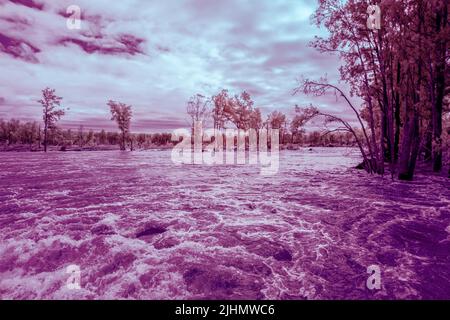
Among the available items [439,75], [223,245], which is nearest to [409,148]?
[439,75]

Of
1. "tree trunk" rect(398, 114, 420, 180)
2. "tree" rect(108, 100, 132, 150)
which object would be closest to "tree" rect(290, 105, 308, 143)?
"tree trunk" rect(398, 114, 420, 180)

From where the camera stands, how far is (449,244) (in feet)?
20.4

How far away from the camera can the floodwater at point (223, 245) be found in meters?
4.45

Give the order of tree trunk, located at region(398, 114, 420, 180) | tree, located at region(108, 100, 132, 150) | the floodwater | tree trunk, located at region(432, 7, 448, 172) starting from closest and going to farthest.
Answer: the floodwater → tree trunk, located at region(432, 7, 448, 172) → tree trunk, located at region(398, 114, 420, 180) → tree, located at region(108, 100, 132, 150)

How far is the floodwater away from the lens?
4.45 m

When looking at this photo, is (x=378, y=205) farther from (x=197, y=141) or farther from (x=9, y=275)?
(x=197, y=141)

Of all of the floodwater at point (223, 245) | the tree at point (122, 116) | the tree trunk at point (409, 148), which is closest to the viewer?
the floodwater at point (223, 245)

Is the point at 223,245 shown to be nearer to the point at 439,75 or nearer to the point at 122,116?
the point at 439,75

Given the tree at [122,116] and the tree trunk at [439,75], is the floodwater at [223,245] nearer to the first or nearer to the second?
the tree trunk at [439,75]

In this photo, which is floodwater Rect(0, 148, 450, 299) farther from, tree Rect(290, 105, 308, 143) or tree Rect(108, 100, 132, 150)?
tree Rect(108, 100, 132, 150)

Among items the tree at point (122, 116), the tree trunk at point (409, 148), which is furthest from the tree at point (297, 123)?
the tree at point (122, 116)

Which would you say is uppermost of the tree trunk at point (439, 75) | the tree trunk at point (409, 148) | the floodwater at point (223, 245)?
the tree trunk at point (439, 75)

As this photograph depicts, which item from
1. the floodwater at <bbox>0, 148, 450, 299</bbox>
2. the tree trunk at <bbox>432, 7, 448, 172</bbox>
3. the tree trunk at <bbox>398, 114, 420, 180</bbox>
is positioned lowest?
the floodwater at <bbox>0, 148, 450, 299</bbox>
